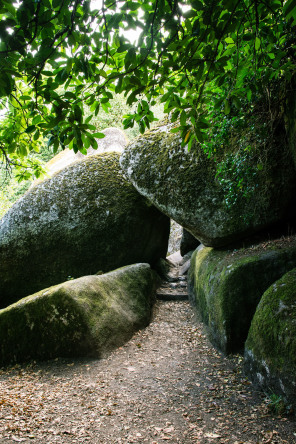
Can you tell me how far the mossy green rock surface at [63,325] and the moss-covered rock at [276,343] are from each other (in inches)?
97.4

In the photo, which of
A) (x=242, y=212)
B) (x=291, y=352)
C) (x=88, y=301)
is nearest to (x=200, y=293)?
(x=242, y=212)

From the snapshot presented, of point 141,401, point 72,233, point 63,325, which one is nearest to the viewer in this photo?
point 141,401

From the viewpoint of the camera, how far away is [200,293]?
20.3 ft

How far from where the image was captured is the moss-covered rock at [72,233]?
8.20 meters

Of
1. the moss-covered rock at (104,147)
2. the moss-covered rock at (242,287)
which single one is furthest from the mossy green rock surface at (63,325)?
the moss-covered rock at (104,147)

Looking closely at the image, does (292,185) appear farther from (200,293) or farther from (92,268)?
(92,268)

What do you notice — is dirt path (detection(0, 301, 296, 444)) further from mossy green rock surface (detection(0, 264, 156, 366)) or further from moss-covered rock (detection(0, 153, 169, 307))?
moss-covered rock (detection(0, 153, 169, 307))

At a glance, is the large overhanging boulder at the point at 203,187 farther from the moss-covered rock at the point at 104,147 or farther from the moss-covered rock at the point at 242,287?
the moss-covered rock at the point at 104,147

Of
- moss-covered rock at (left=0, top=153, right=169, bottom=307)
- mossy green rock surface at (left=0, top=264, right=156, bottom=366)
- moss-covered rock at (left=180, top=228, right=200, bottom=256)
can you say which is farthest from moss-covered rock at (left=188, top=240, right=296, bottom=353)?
moss-covered rock at (left=180, top=228, right=200, bottom=256)

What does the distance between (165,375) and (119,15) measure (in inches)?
171

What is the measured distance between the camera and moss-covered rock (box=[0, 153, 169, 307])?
820 cm

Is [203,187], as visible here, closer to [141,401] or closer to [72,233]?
[141,401]

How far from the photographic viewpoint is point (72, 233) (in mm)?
8203

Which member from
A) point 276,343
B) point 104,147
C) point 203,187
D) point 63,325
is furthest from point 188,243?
point 276,343
